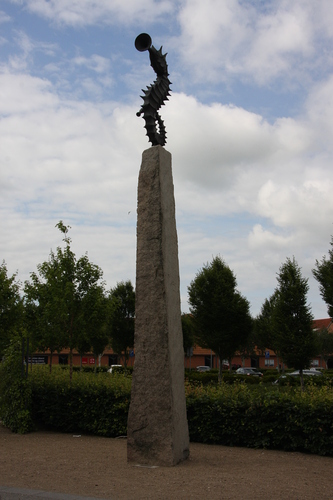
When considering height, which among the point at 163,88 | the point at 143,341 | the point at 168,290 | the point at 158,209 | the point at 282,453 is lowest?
the point at 282,453

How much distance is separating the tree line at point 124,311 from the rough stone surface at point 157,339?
5995mm

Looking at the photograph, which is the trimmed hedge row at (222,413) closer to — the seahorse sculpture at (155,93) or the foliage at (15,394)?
the foliage at (15,394)

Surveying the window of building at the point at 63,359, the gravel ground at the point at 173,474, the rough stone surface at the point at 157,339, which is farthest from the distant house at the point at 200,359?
the rough stone surface at the point at 157,339

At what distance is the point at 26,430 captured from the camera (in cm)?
1048

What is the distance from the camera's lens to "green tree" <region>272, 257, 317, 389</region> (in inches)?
835

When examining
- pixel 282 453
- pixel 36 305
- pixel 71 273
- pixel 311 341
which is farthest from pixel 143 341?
pixel 311 341

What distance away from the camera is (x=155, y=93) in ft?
25.7

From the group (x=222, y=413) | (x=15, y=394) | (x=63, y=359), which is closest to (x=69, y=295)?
(x=15, y=394)

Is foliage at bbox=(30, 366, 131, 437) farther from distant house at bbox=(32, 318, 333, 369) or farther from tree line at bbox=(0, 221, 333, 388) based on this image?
distant house at bbox=(32, 318, 333, 369)

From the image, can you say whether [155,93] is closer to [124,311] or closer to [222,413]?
[222,413]

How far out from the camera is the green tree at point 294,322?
21.2 meters

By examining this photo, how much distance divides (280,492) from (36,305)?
13.8 m

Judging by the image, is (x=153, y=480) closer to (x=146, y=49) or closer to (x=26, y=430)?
(x=26, y=430)

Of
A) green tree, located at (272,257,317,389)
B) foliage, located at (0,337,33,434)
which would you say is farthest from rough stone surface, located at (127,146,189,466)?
green tree, located at (272,257,317,389)
